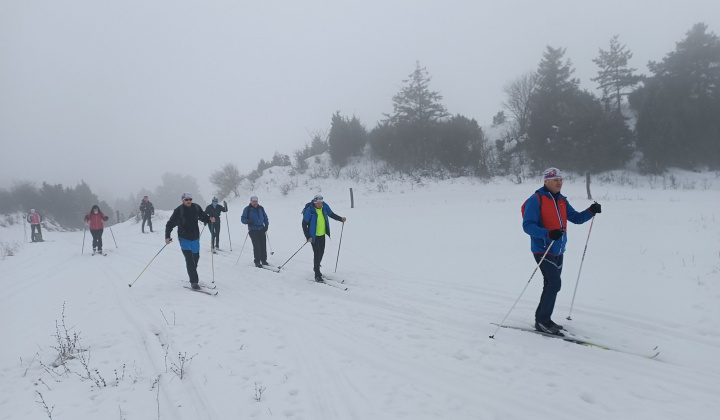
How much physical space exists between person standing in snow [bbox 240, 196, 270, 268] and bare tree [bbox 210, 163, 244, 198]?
2865cm

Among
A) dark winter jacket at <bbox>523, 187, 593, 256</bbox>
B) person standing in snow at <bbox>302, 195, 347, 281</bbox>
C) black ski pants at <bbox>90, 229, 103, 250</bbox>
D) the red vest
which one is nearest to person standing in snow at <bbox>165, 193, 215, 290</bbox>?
person standing in snow at <bbox>302, 195, 347, 281</bbox>

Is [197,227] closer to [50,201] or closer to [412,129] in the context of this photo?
[412,129]

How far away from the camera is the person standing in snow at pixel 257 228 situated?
1059 cm

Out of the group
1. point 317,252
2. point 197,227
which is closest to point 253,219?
point 197,227

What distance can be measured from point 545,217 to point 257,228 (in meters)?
8.14

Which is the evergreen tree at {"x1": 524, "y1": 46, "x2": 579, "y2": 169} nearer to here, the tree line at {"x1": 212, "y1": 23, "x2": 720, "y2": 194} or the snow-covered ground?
the tree line at {"x1": 212, "y1": 23, "x2": 720, "y2": 194}

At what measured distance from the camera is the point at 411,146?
3142cm

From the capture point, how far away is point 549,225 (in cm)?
503

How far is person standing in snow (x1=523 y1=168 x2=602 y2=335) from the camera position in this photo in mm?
4961

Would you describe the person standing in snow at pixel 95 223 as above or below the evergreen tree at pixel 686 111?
below

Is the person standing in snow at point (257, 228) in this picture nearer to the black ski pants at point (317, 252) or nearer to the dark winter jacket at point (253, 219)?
the dark winter jacket at point (253, 219)

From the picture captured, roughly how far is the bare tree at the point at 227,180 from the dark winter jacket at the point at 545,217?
119 ft

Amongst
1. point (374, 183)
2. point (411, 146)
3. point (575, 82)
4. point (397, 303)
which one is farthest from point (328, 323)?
point (575, 82)

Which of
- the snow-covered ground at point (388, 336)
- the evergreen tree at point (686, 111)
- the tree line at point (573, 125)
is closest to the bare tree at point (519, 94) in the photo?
the tree line at point (573, 125)
